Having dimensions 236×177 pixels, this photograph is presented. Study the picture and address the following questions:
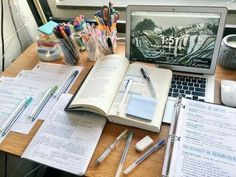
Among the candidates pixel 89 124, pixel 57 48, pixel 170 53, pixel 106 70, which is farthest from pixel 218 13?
pixel 57 48

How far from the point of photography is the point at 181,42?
83cm

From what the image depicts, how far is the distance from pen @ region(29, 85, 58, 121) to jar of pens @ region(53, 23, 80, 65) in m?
0.15

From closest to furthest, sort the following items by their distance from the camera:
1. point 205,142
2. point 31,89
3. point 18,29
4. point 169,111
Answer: point 205,142 → point 169,111 → point 31,89 → point 18,29

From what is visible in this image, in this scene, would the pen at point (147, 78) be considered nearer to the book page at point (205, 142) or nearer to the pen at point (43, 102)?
the book page at point (205, 142)

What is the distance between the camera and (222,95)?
30.5 inches

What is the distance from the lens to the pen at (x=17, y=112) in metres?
0.78

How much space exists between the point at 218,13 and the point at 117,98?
0.41 meters

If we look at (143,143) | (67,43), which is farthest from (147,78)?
(67,43)

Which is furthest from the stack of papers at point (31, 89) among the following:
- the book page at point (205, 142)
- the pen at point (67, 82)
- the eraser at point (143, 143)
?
the book page at point (205, 142)

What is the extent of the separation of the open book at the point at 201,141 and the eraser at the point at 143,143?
6cm

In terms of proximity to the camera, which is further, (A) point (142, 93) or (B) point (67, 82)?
(B) point (67, 82)

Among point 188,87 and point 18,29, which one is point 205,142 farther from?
point 18,29

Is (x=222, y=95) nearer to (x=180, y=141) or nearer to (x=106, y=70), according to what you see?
(x=180, y=141)

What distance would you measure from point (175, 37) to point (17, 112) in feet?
1.95
